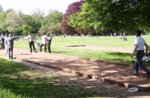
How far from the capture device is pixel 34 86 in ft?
47.5

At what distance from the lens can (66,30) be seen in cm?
11112

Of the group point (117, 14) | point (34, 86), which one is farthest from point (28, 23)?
point (34, 86)

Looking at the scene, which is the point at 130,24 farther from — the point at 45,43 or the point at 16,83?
the point at 16,83

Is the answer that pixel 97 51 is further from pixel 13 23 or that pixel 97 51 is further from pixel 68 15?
pixel 13 23

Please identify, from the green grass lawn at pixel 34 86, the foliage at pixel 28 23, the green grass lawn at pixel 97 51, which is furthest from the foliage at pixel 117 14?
the foliage at pixel 28 23

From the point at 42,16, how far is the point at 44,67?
13614 cm

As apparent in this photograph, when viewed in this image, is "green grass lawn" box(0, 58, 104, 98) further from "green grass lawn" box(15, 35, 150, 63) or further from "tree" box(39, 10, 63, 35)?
"tree" box(39, 10, 63, 35)

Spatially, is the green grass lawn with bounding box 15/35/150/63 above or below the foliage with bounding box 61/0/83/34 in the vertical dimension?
below

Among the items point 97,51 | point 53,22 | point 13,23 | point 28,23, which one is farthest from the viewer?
point 53,22

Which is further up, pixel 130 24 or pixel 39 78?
A: pixel 130 24

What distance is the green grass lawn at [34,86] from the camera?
483 inches

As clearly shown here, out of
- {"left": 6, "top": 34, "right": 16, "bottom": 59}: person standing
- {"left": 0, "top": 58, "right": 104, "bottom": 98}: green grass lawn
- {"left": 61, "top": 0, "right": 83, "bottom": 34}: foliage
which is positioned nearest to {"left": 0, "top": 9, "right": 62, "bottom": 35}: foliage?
{"left": 61, "top": 0, "right": 83, "bottom": 34}: foliage

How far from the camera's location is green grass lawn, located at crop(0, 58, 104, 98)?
40.2 ft

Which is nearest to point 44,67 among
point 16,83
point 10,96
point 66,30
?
point 16,83
